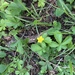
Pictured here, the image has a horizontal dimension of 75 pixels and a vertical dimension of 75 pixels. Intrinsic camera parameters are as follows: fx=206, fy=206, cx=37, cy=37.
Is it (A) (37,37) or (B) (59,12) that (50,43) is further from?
(B) (59,12)

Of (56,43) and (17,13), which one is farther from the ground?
(17,13)

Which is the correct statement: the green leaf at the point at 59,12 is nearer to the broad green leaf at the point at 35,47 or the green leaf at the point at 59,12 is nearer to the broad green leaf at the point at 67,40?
the broad green leaf at the point at 67,40

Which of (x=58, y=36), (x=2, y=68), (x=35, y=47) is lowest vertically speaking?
(x=2, y=68)

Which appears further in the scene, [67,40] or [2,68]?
[2,68]

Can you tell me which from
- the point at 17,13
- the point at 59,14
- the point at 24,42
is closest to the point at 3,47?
the point at 24,42

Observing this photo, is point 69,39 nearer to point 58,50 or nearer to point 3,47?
point 58,50

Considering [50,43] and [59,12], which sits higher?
[59,12]

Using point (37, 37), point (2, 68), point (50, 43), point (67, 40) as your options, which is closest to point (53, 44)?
point (50, 43)

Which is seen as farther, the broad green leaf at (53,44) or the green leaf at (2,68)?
the green leaf at (2,68)

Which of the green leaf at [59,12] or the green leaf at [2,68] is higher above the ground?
the green leaf at [59,12]

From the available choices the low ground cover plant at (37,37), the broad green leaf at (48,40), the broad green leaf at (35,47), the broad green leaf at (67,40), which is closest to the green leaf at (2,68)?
the low ground cover plant at (37,37)

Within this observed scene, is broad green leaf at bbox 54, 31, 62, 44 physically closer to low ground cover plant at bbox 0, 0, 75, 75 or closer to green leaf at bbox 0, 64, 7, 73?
low ground cover plant at bbox 0, 0, 75, 75
